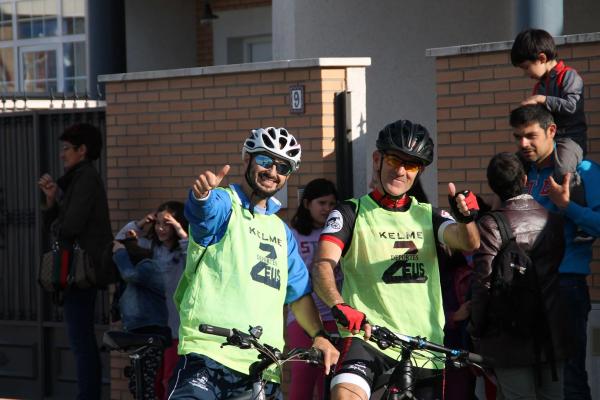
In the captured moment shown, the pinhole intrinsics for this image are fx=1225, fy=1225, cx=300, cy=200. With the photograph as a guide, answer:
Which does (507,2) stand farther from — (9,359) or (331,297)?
(331,297)

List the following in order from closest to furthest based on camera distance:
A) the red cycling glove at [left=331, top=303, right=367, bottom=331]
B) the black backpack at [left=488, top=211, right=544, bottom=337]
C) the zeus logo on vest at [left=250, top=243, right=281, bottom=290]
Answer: the red cycling glove at [left=331, top=303, right=367, bottom=331] → the zeus logo on vest at [left=250, top=243, right=281, bottom=290] → the black backpack at [left=488, top=211, right=544, bottom=337]

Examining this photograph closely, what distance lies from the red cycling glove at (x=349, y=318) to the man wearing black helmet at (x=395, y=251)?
38 cm

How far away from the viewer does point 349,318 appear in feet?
16.0

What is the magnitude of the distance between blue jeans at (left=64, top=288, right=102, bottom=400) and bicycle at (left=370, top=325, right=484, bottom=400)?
3816mm

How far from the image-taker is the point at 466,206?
17.0 feet

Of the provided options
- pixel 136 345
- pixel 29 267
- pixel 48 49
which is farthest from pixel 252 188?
pixel 48 49

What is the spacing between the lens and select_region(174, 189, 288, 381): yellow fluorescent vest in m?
5.12

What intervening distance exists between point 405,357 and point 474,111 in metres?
2.93

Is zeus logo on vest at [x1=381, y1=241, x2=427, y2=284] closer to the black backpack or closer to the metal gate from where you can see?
the black backpack

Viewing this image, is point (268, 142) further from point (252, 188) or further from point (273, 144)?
point (252, 188)

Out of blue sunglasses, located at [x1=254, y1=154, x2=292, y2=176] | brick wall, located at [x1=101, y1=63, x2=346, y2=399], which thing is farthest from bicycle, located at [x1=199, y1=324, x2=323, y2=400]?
brick wall, located at [x1=101, y1=63, x2=346, y2=399]

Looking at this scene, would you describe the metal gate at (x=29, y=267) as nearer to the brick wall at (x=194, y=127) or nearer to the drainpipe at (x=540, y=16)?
the brick wall at (x=194, y=127)

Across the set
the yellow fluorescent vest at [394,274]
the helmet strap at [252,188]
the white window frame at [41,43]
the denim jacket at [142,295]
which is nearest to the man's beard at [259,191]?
the helmet strap at [252,188]

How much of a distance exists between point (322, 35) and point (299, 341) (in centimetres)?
428
